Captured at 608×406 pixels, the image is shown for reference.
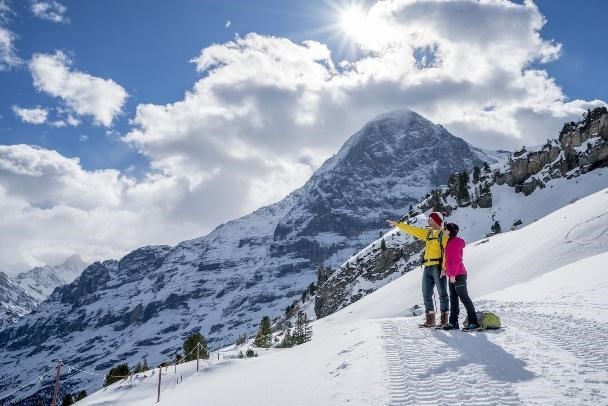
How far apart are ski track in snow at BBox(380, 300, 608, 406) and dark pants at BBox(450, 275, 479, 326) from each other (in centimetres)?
49

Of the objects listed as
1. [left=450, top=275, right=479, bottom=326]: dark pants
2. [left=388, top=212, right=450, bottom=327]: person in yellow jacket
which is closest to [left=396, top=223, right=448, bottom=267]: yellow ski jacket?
[left=388, top=212, right=450, bottom=327]: person in yellow jacket

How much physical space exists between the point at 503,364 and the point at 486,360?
377 millimetres

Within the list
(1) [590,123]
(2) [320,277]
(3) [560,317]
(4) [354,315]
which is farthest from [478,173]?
(3) [560,317]

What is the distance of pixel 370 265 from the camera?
12250 cm

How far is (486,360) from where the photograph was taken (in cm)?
816

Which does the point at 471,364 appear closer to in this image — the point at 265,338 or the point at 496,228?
the point at 265,338

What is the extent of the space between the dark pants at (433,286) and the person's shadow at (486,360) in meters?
1.88

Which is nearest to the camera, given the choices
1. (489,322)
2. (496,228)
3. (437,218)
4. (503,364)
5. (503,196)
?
(503,364)

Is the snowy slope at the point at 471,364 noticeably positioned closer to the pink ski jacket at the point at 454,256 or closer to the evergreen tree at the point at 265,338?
the pink ski jacket at the point at 454,256

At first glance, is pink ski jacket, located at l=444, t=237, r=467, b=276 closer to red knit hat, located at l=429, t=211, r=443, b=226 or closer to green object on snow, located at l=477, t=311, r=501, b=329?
red knit hat, located at l=429, t=211, r=443, b=226

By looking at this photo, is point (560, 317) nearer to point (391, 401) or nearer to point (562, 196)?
point (391, 401)

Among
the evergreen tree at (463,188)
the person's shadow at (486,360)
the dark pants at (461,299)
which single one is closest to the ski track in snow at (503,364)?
the person's shadow at (486,360)

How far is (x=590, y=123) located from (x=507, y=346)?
372 ft

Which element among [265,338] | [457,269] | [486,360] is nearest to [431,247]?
[457,269]
